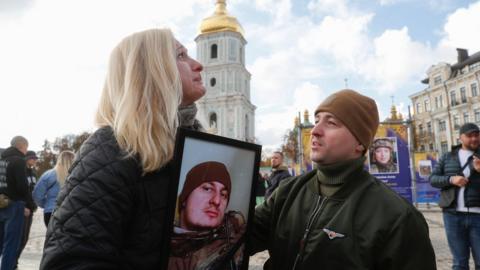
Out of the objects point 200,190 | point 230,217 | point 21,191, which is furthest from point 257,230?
point 21,191

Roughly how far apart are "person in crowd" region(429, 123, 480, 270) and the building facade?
5003 centimetres

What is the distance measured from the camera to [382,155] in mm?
10992

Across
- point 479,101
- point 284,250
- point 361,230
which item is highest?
point 479,101

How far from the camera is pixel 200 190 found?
140 centimetres

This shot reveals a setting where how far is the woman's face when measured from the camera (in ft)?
5.45

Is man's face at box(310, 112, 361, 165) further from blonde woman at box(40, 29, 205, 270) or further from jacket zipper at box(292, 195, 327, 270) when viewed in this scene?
blonde woman at box(40, 29, 205, 270)

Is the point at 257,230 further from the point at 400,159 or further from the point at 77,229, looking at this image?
the point at 400,159

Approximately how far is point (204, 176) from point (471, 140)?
4541mm

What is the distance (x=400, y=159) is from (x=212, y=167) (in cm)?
1062

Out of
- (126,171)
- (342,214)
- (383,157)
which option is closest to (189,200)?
(126,171)

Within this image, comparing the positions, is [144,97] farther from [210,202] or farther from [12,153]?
[12,153]

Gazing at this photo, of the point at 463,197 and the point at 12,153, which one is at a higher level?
the point at 12,153

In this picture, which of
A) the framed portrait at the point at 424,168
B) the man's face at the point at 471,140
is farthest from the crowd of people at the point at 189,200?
the framed portrait at the point at 424,168

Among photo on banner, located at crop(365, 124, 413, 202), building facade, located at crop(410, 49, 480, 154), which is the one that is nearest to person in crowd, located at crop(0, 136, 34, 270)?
photo on banner, located at crop(365, 124, 413, 202)
